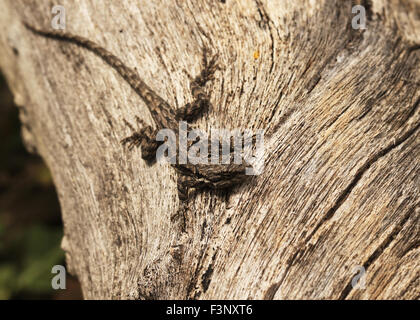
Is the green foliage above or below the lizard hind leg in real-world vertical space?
below

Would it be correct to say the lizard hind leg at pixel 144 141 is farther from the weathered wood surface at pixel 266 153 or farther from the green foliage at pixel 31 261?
the green foliage at pixel 31 261

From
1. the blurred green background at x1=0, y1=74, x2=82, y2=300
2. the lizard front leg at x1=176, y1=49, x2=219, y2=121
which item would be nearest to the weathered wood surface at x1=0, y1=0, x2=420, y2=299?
the lizard front leg at x1=176, y1=49, x2=219, y2=121

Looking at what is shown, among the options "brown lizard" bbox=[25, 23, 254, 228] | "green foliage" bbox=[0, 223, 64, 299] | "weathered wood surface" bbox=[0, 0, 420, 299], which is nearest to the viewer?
"weathered wood surface" bbox=[0, 0, 420, 299]

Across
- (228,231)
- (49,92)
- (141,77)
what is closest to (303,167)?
(228,231)

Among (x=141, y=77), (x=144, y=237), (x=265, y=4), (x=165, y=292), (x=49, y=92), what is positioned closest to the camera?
(x=165, y=292)

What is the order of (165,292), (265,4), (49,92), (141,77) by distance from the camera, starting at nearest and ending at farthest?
(165,292) < (265,4) < (141,77) < (49,92)

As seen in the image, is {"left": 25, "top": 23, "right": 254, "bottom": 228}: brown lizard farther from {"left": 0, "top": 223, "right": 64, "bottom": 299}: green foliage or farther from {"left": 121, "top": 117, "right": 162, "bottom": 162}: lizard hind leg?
{"left": 0, "top": 223, "right": 64, "bottom": 299}: green foliage

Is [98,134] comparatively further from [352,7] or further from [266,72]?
[352,7]

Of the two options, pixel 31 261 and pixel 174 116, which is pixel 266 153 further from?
pixel 31 261
